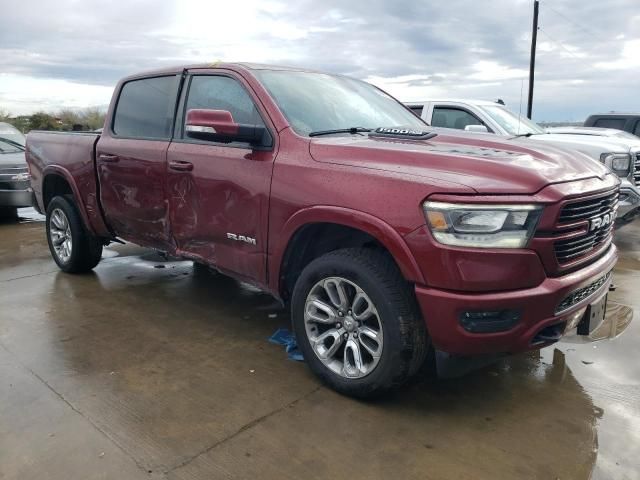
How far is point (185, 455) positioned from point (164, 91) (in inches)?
113

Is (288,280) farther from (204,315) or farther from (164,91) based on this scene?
(164,91)

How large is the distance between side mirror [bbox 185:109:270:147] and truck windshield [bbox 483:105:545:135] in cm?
461

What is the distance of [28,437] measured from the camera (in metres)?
2.78

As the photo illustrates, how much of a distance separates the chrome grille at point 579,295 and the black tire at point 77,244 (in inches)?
170

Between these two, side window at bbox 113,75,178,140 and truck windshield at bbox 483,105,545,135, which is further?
truck windshield at bbox 483,105,545,135

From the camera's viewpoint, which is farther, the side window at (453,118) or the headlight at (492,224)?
the side window at (453,118)

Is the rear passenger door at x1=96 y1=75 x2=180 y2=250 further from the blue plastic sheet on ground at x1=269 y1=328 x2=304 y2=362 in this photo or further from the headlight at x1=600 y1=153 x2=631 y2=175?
the headlight at x1=600 y1=153 x2=631 y2=175

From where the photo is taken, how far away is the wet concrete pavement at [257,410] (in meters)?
2.58

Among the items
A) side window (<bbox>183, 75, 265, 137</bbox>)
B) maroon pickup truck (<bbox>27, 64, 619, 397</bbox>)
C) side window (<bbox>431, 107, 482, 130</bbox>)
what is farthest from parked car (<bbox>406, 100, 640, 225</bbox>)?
side window (<bbox>183, 75, 265, 137</bbox>)

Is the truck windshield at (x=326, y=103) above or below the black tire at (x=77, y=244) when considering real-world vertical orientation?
above

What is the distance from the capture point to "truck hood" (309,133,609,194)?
2629 mm

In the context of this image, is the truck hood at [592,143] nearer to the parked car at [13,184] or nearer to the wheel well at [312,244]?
the wheel well at [312,244]

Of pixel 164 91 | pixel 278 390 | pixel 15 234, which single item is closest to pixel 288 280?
pixel 278 390

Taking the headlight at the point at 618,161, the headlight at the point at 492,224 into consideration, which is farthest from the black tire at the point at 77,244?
the headlight at the point at 618,161
